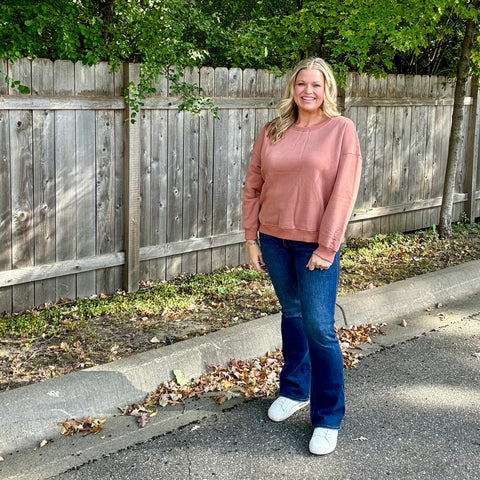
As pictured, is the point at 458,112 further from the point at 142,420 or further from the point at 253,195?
the point at 142,420

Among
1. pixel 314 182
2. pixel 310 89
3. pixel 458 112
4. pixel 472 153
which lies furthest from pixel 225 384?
pixel 472 153

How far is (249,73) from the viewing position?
743cm

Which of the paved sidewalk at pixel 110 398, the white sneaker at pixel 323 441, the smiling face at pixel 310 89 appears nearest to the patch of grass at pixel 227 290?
the paved sidewalk at pixel 110 398

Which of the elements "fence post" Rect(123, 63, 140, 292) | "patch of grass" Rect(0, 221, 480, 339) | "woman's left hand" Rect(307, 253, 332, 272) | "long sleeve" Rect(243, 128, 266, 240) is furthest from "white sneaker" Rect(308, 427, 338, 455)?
"fence post" Rect(123, 63, 140, 292)

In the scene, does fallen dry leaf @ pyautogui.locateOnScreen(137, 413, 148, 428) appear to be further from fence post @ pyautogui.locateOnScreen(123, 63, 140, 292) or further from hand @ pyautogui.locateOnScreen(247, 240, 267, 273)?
fence post @ pyautogui.locateOnScreen(123, 63, 140, 292)

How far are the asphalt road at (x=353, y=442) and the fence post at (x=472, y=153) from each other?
5.70m

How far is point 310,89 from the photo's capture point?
3.97m

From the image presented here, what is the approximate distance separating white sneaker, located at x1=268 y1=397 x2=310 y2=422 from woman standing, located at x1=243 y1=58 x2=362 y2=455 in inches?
11.3

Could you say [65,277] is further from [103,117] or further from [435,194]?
[435,194]

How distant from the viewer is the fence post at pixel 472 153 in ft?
33.6

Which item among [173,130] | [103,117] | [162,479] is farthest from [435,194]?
[162,479]

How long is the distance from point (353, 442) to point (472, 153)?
23.1 feet

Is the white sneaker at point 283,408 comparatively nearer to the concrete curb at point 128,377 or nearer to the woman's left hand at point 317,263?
the concrete curb at point 128,377

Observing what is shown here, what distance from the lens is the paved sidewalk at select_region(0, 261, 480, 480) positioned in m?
4.00
